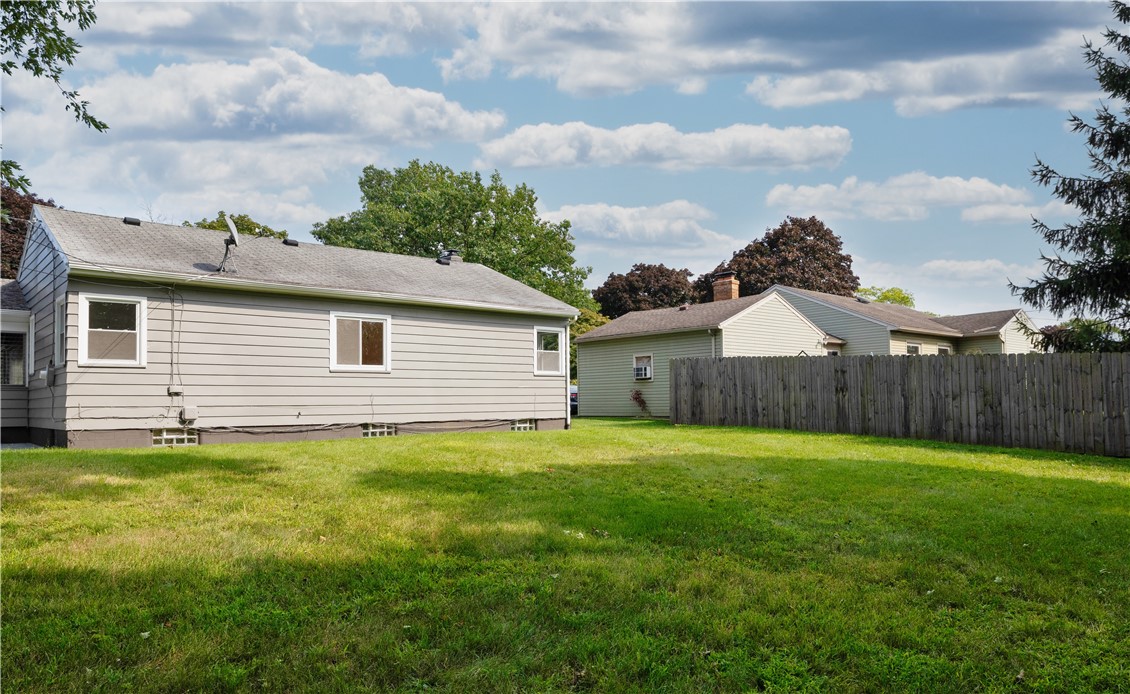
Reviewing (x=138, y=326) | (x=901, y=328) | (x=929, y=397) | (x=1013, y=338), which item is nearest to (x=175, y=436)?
(x=138, y=326)

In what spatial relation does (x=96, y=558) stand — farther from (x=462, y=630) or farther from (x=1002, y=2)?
(x=1002, y=2)

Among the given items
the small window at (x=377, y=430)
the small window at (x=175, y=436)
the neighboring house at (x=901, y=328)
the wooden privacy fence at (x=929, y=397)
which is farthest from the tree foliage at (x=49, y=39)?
the neighboring house at (x=901, y=328)

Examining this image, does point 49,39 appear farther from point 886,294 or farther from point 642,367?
point 886,294

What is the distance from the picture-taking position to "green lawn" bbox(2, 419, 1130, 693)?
9.48ft

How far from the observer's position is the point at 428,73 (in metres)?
15.9

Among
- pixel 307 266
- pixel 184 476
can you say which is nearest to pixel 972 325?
pixel 307 266

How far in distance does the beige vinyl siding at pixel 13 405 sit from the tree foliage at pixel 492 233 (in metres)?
19.7

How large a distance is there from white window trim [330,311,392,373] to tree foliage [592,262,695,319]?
32.7m

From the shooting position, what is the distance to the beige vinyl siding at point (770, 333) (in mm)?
22094

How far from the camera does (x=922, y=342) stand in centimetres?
2720

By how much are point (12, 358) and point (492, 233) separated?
2161 cm

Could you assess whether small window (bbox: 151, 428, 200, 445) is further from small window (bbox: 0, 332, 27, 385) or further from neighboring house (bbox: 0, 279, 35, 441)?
small window (bbox: 0, 332, 27, 385)

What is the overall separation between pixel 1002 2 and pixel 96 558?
564 inches

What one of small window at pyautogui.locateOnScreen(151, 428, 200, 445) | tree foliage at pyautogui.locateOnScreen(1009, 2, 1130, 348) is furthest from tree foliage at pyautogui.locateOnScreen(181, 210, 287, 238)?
tree foliage at pyautogui.locateOnScreen(1009, 2, 1130, 348)
